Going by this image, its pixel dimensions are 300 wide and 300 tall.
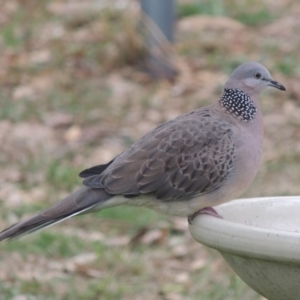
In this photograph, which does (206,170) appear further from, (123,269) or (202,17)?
(202,17)

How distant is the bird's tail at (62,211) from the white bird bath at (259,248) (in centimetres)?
77

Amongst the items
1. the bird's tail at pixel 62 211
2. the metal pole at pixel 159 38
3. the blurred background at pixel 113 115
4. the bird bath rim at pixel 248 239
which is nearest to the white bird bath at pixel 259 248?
the bird bath rim at pixel 248 239

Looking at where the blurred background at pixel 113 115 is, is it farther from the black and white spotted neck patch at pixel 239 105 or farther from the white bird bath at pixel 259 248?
the white bird bath at pixel 259 248

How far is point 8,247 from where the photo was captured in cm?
508

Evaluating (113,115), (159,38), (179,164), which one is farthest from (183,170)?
(159,38)

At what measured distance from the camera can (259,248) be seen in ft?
7.73

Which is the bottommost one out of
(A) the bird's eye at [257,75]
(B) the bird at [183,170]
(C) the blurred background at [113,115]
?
(C) the blurred background at [113,115]

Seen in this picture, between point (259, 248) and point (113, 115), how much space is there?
4730 millimetres

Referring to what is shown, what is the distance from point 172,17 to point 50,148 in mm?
2134

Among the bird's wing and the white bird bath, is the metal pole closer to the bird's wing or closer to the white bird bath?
the bird's wing

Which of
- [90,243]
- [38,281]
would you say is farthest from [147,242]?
[38,281]

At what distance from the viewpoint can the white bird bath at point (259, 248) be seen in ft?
7.57

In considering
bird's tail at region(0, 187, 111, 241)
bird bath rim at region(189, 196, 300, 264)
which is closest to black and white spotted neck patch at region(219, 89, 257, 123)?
bird's tail at region(0, 187, 111, 241)

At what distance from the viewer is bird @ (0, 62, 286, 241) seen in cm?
345
